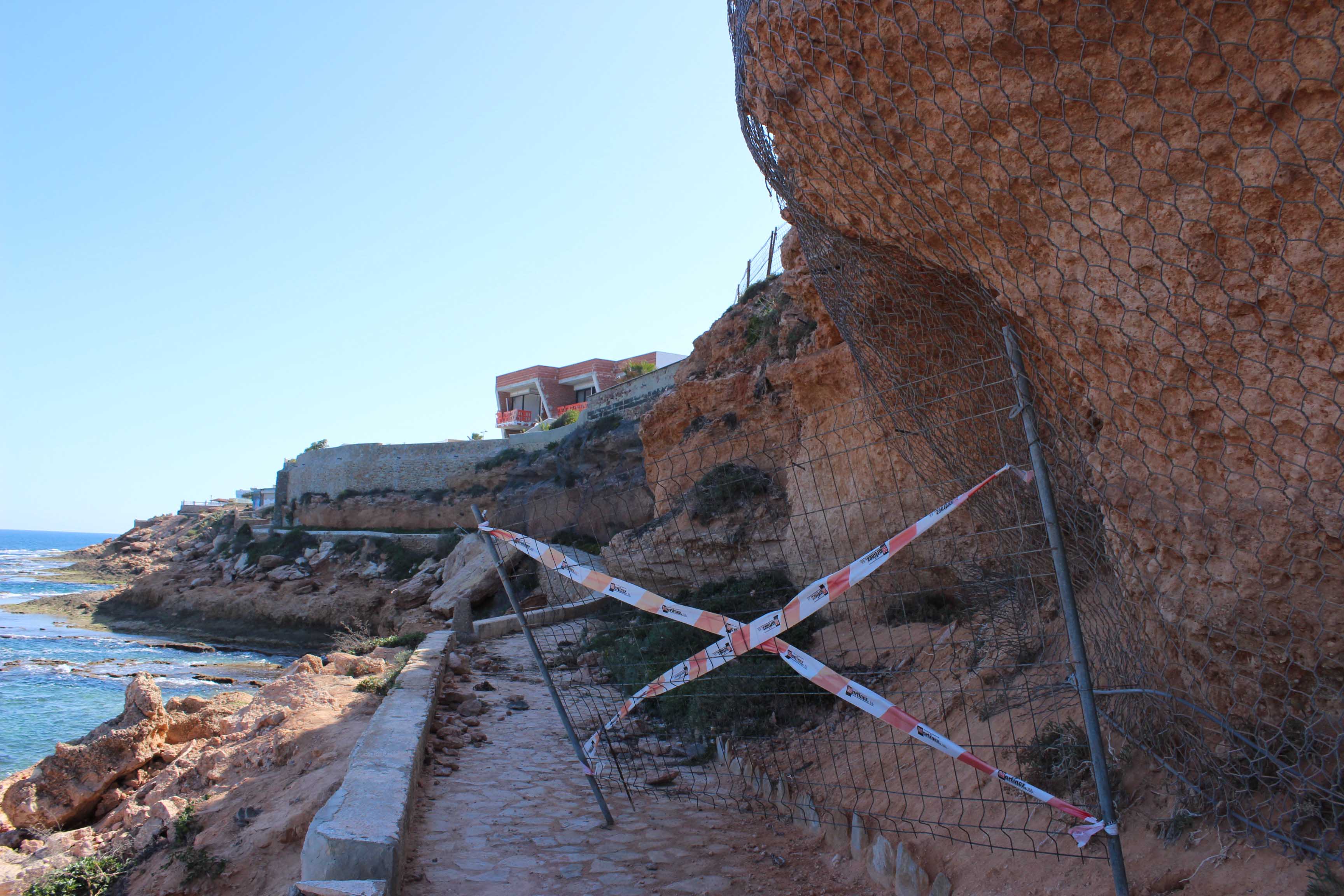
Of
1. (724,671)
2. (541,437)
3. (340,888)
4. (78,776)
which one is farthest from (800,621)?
(541,437)

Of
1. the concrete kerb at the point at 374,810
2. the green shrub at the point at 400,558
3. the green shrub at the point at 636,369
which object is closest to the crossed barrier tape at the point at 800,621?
the concrete kerb at the point at 374,810

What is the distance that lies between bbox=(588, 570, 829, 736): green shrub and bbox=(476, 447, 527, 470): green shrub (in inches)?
842

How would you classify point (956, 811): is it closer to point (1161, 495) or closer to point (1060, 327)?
point (1161, 495)

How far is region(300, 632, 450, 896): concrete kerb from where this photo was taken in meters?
2.69

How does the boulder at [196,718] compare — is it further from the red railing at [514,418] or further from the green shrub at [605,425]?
the red railing at [514,418]

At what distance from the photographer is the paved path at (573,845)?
2975 millimetres

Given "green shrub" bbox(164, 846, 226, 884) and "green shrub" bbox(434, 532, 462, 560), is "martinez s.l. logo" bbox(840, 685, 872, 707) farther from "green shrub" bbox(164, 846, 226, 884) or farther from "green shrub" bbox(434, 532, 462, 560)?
"green shrub" bbox(434, 532, 462, 560)

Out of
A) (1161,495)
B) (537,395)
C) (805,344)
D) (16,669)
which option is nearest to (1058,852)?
(1161,495)

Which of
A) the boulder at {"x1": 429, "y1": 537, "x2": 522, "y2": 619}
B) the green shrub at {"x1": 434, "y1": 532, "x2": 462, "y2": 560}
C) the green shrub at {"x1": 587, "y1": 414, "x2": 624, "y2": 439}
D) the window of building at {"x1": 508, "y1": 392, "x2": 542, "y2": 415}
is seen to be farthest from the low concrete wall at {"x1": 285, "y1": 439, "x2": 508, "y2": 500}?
the boulder at {"x1": 429, "y1": 537, "x2": 522, "y2": 619}

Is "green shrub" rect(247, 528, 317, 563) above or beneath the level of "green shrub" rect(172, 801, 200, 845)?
above

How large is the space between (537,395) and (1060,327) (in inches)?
1494

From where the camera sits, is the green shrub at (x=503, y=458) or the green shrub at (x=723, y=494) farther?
the green shrub at (x=503, y=458)

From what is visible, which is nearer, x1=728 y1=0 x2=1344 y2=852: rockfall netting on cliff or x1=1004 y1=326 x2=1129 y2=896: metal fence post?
x1=728 y1=0 x2=1344 y2=852: rockfall netting on cliff

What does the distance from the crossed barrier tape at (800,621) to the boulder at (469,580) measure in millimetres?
10453
